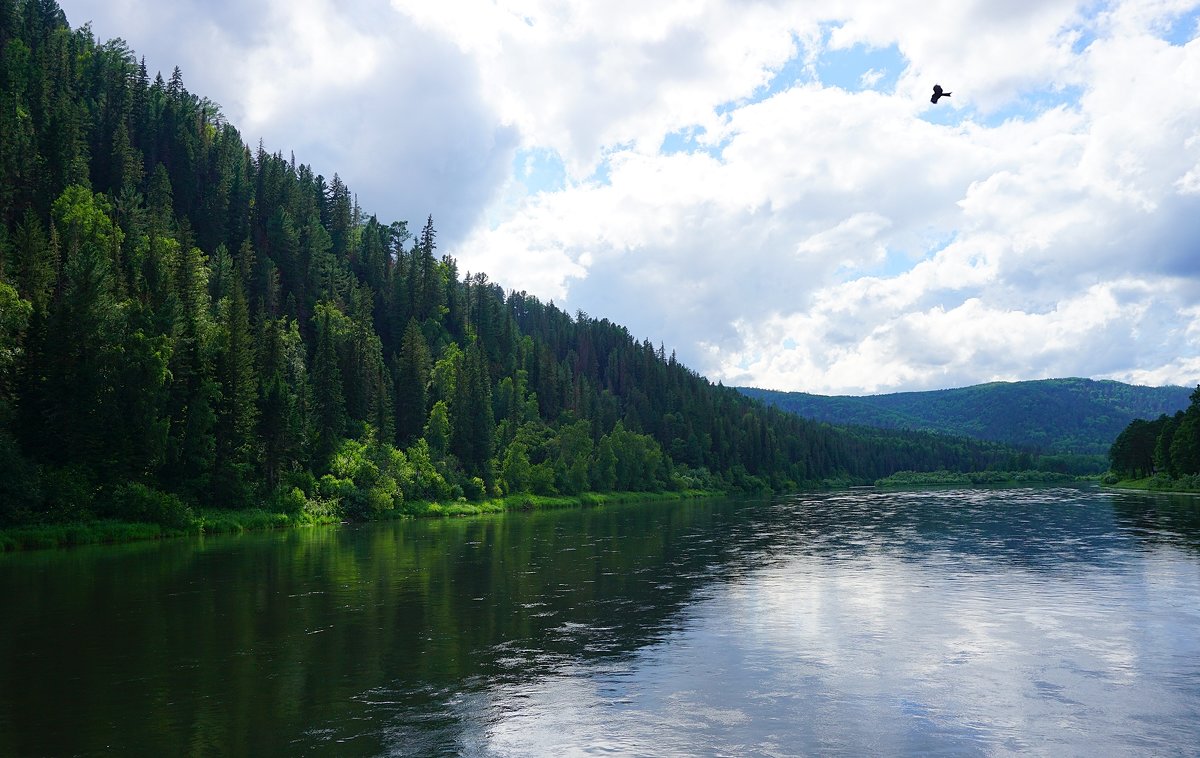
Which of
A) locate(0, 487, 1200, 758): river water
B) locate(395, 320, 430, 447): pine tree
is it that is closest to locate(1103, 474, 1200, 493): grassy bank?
locate(0, 487, 1200, 758): river water

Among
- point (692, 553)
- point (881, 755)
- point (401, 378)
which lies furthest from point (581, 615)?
point (401, 378)

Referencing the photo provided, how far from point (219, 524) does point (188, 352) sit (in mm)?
20516

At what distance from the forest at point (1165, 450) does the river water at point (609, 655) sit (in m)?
96.2

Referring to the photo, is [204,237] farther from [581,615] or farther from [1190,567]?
[1190,567]

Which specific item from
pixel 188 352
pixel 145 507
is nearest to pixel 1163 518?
pixel 145 507

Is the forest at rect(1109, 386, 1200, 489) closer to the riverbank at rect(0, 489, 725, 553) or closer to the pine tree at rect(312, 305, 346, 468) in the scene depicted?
the riverbank at rect(0, 489, 725, 553)

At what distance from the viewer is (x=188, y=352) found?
304 feet

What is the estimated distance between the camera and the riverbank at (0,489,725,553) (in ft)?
212

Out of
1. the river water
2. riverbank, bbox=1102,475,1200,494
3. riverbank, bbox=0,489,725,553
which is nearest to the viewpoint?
the river water

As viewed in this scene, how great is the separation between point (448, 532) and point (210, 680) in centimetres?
6331

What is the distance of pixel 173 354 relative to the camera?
87.1 meters

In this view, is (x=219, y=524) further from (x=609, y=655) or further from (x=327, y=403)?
(x=609, y=655)

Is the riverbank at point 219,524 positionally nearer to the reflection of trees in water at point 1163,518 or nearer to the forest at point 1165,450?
the reflection of trees in water at point 1163,518

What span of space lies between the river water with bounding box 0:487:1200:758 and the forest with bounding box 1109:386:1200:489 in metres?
96.2
